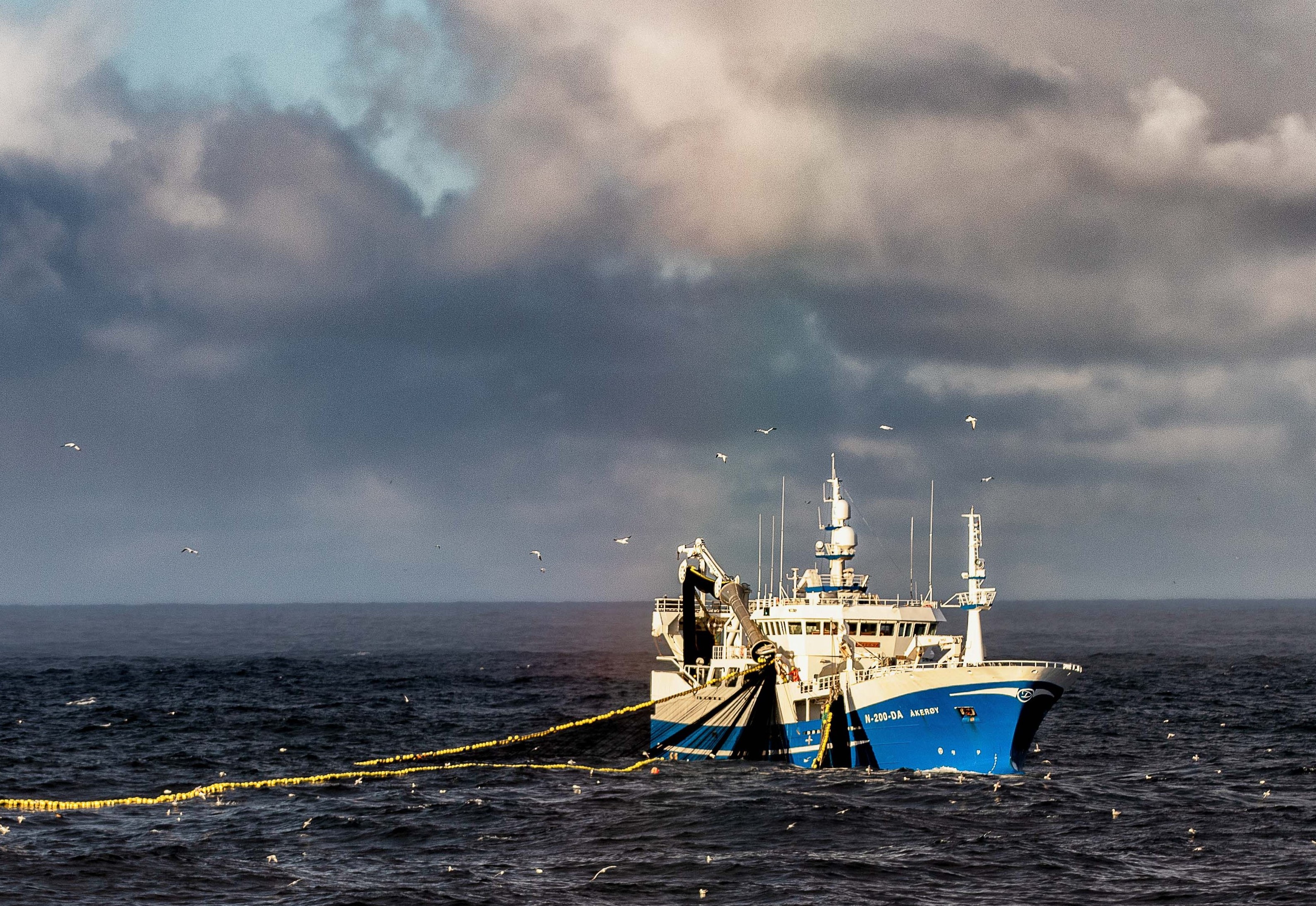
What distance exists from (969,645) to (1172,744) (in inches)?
1049

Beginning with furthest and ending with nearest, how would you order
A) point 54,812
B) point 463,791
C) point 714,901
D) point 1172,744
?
point 1172,744 < point 463,791 < point 54,812 < point 714,901

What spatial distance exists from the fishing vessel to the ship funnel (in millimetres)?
106

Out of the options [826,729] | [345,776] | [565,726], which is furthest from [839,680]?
[345,776]

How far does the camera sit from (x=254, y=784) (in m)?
70.9

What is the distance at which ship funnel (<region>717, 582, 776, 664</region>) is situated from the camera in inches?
3076

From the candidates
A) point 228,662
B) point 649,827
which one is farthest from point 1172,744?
point 228,662

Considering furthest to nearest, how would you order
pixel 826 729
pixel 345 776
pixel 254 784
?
1. pixel 345 776
2. pixel 826 729
3. pixel 254 784

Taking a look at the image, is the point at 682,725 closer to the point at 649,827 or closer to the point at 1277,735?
the point at 649,827

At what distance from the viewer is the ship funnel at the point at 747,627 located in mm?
78125

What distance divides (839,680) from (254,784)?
3247cm

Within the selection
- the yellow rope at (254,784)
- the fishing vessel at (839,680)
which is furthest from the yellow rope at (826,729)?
the yellow rope at (254,784)

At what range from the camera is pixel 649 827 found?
59188 mm

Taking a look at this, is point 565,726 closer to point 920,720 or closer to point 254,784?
point 254,784

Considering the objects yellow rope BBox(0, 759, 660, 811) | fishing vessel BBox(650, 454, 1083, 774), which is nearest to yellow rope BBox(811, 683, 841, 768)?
fishing vessel BBox(650, 454, 1083, 774)
